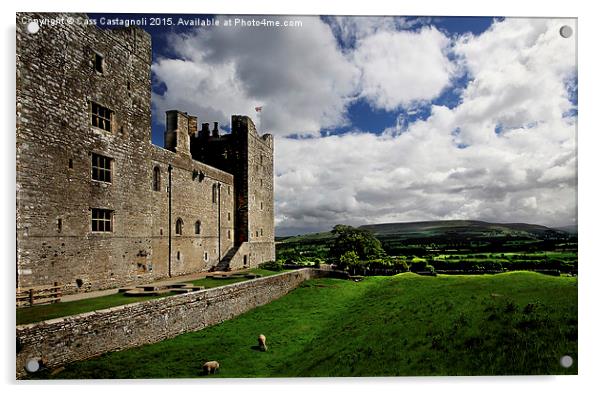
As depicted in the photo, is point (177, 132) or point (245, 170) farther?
point (245, 170)

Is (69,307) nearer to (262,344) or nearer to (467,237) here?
(262,344)

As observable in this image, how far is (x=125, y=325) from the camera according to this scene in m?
10.2

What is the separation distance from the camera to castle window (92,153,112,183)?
1259cm

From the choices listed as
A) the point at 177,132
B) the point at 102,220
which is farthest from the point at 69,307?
the point at 177,132

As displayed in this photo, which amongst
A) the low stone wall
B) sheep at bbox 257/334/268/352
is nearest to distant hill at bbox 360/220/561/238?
sheep at bbox 257/334/268/352

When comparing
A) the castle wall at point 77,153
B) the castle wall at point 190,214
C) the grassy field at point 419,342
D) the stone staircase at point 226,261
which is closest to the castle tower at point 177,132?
the castle wall at point 190,214

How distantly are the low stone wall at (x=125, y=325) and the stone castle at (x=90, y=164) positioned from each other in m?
2.20

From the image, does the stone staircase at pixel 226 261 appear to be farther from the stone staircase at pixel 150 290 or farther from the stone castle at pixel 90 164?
the stone staircase at pixel 150 290

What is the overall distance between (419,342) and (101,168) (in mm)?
10717

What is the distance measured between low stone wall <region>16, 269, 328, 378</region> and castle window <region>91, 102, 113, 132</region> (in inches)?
234

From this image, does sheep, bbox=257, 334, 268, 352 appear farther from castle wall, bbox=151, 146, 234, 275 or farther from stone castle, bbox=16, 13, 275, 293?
castle wall, bbox=151, 146, 234, 275

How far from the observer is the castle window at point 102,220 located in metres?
12.6

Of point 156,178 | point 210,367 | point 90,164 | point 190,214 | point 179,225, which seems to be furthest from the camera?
point 190,214

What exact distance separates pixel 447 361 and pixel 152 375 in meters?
6.78
